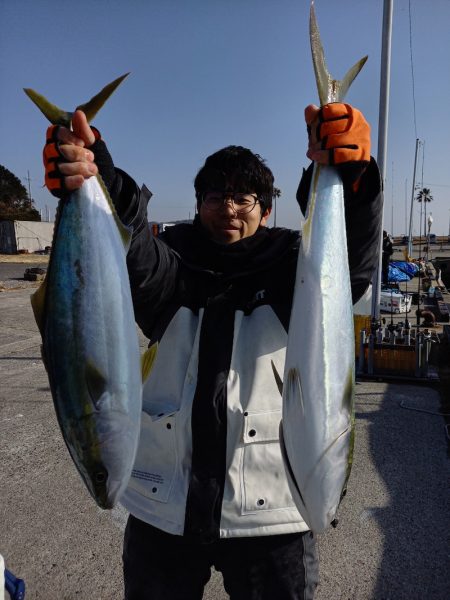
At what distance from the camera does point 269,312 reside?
1.94 meters

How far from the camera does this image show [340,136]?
1521mm

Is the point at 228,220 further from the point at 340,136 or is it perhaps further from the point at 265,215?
the point at 340,136

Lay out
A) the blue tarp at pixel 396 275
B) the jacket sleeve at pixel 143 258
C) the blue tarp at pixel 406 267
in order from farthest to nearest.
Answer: the blue tarp at pixel 406 267 → the blue tarp at pixel 396 275 → the jacket sleeve at pixel 143 258

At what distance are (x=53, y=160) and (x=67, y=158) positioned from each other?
44 mm

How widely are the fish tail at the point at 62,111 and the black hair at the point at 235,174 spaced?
2.25 ft

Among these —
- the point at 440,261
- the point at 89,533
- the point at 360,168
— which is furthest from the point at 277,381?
the point at 440,261

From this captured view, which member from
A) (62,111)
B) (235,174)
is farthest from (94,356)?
(235,174)

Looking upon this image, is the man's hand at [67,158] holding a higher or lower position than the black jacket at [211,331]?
higher

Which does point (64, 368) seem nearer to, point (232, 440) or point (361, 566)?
point (232, 440)


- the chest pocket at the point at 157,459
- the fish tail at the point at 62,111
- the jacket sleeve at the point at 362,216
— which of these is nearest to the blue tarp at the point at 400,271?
the jacket sleeve at the point at 362,216

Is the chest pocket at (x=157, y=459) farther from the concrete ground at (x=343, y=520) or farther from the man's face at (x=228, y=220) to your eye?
the concrete ground at (x=343, y=520)

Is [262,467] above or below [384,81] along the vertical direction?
below

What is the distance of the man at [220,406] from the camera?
1780 mm

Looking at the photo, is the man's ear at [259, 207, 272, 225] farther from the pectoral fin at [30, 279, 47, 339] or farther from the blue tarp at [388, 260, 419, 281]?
the blue tarp at [388, 260, 419, 281]
